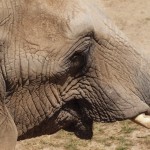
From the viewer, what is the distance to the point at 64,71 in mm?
2064

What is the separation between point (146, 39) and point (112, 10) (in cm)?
92

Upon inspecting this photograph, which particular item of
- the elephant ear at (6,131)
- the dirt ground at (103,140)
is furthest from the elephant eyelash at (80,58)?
the dirt ground at (103,140)

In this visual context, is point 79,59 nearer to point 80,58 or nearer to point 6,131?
point 80,58

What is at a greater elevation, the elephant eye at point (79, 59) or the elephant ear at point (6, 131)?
the elephant eye at point (79, 59)

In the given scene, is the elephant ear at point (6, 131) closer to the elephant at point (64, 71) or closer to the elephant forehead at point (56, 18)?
the elephant at point (64, 71)

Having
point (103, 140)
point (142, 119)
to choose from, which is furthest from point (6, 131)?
point (103, 140)

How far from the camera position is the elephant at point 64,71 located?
1.93 metres

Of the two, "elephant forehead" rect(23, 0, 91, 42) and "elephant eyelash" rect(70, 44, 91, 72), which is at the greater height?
"elephant forehead" rect(23, 0, 91, 42)

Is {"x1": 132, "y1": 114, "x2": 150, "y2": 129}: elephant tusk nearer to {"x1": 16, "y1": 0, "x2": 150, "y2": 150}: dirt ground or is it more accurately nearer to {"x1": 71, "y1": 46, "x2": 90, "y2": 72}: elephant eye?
{"x1": 71, "y1": 46, "x2": 90, "y2": 72}: elephant eye

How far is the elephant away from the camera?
193cm

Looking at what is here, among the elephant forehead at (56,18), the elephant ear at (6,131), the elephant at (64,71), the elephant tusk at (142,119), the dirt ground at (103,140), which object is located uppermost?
the elephant forehead at (56,18)

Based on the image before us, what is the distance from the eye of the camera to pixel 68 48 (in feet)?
6.61

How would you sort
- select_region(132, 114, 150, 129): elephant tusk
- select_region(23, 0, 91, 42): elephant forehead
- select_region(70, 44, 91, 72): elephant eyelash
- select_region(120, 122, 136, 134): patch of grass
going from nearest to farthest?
select_region(23, 0, 91, 42): elephant forehead → select_region(70, 44, 91, 72): elephant eyelash → select_region(132, 114, 150, 129): elephant tusk → select_region(120, 122, 136, 134): patch of grass

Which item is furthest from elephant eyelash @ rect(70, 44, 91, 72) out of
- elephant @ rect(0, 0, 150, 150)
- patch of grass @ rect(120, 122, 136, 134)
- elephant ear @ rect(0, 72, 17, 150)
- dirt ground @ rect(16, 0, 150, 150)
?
patch of grass @ rect(120, 122, 136, 134)
